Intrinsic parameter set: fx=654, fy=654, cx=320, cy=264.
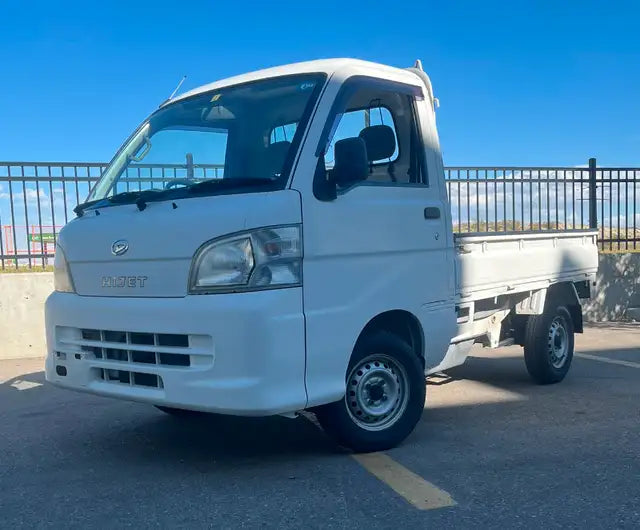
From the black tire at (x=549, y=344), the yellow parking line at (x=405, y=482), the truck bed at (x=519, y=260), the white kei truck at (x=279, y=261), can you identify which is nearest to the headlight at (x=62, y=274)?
the white kei truck at (x=279, y=261)

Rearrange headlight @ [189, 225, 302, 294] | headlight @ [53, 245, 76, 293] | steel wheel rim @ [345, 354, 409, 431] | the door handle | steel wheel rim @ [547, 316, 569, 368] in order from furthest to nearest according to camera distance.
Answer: steel wheel rim @ [547, 316, 569, 368] < the door handle < headlight @ [53, 245, 76, 293] < steel wheel rim @ [345, 354, 409, 431] < headlight @ [189, 225, 302, 294]

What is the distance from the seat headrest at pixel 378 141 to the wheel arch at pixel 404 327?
1.07 meters

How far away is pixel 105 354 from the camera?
3.85 meters

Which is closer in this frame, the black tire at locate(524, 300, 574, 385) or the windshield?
the windshield

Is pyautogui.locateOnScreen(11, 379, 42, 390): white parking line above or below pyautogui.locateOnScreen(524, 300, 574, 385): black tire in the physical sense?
below

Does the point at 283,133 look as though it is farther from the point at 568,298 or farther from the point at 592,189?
the point at 592,189

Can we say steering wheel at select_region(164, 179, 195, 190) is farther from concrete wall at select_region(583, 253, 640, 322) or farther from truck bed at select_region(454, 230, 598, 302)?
concrete wall at select_region(583, 253, 640, 322)

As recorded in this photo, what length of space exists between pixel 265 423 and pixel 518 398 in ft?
7.48

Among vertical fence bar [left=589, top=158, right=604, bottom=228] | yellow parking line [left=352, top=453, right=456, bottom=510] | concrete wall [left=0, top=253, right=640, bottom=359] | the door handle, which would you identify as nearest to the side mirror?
the door handle

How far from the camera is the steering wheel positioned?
13.1 feet

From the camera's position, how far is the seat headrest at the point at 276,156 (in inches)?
148

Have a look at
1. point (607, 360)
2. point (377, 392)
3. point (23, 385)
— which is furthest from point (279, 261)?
point (607, 360)

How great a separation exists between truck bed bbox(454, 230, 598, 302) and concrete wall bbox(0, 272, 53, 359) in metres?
5.89

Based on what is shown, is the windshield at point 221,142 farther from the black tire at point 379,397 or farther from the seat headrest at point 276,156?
the black tire at point 379,397
